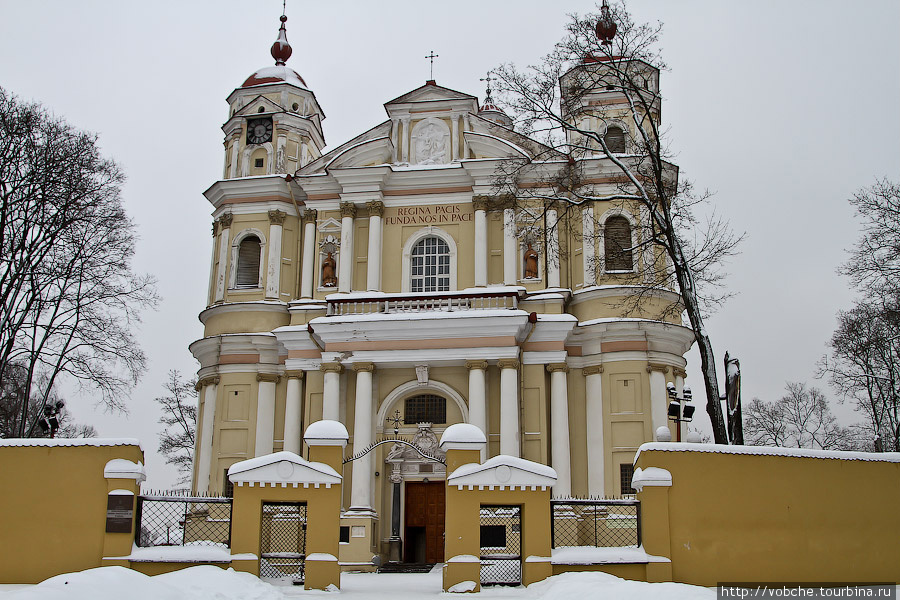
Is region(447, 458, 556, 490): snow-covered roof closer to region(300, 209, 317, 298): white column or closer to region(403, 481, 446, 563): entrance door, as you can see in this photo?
region(403, 481, 446, 563): entrance door

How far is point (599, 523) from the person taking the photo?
22672 mm

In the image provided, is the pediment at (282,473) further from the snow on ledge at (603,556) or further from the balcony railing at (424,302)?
the balcony railing at (424,302)

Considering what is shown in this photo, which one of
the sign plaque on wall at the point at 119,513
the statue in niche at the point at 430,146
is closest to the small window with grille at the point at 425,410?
the statue in niche at the point at 430,146

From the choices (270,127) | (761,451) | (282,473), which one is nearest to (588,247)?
(270,127)

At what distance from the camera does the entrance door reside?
78.3 ft

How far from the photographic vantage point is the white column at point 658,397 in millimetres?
24375

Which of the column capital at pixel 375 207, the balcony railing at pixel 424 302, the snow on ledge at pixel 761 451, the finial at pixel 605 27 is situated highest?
the finial at pixel 605 27

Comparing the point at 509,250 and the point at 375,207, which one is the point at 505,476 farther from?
the point at 375,207

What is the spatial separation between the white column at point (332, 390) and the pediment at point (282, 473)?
1006 centimetres

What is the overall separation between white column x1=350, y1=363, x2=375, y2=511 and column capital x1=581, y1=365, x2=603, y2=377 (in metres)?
6.06

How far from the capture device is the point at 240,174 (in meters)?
29.4

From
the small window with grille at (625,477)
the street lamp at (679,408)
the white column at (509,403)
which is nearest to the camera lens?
the street lamp at (679,408)

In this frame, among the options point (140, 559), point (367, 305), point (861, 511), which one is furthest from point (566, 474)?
point (140, 559)

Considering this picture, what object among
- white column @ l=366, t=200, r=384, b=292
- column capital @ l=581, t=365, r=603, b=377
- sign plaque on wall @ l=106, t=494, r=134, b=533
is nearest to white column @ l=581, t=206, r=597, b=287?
column capital @ l=581, t=365, r=603, b=377
